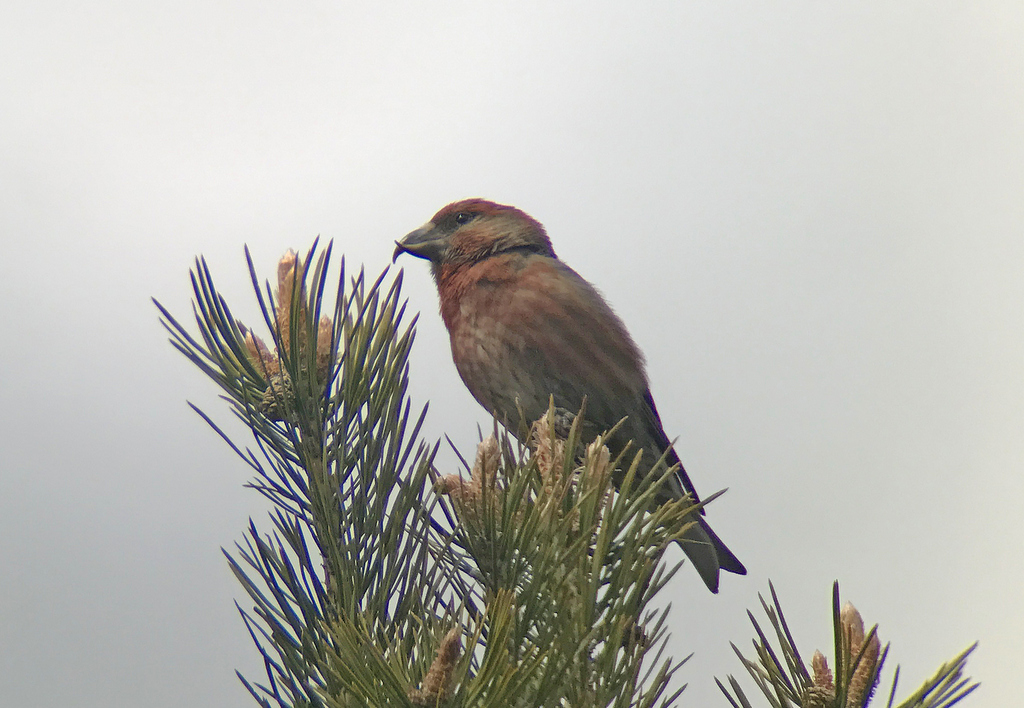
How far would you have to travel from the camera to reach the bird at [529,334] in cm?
238

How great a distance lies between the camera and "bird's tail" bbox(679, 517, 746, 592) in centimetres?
265

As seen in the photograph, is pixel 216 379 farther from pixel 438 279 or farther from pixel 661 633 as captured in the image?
pixel 438 279

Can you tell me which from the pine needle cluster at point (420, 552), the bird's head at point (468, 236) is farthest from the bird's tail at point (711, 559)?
the pine needle cluster at point (420, 552)

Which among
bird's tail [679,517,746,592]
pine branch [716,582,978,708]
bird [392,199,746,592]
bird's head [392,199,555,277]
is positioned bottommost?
pine branch [716,582,978,708]

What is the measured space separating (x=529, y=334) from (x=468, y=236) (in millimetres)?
539

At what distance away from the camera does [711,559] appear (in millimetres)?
2730

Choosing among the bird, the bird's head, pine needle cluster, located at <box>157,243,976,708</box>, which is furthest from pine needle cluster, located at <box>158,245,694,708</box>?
the bird's head

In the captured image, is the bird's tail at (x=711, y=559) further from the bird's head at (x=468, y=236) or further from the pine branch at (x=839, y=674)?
the pine branch at (x=839, y=674)

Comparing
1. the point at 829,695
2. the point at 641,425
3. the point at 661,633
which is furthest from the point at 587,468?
the point at 641,425

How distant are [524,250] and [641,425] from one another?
0.72 metres

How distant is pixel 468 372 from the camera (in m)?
2.44

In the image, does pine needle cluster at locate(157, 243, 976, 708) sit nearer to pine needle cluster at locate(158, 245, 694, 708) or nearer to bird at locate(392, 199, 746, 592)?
pine needle cluster at locate(158, 245, 694, 708)

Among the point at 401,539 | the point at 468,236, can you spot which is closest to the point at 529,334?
the point at 468,236

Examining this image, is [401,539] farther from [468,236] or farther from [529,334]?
[468,236]
